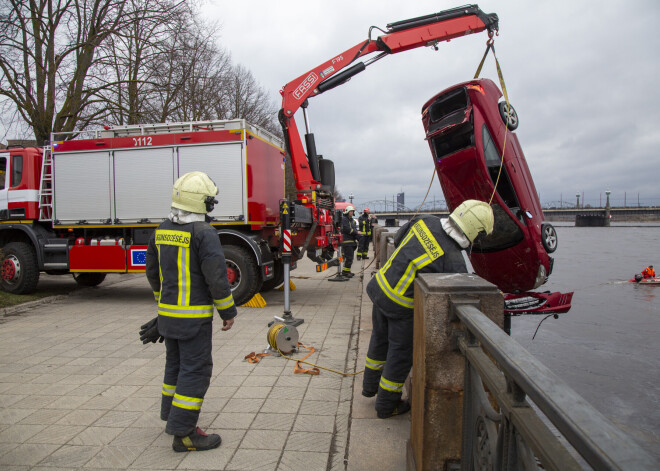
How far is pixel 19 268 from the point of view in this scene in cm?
923

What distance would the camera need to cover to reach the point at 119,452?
125 inches

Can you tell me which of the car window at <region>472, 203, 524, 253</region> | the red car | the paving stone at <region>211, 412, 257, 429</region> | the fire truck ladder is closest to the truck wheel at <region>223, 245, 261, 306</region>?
the red car

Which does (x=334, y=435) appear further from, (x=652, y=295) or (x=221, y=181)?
(x=652, y=295)

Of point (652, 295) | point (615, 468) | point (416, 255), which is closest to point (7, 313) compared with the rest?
point (416, 255)

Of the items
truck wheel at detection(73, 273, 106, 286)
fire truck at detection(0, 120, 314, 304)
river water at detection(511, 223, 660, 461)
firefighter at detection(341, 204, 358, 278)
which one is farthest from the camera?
firefighter at detection(341, 204, 358, 278)

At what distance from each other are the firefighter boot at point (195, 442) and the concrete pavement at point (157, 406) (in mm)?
39

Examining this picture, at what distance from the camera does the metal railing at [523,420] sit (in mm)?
886

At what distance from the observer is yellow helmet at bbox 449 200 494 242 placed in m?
3.29

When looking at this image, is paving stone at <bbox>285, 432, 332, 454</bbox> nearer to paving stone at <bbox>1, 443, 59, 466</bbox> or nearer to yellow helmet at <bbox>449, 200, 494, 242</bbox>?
paving stone at <bbox>1, 443, 59, 466</bbox>

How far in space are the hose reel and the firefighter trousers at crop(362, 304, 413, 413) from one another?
172 cm

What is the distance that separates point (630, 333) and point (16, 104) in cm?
1498

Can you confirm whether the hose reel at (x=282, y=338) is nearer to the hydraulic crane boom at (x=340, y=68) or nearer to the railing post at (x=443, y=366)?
the railing post at (x=443, y=366)

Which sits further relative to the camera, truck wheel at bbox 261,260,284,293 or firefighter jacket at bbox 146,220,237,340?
truck wheel at bbox 261,260,284,293

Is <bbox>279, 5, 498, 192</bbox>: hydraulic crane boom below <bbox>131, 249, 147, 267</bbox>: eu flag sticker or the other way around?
the other way around
